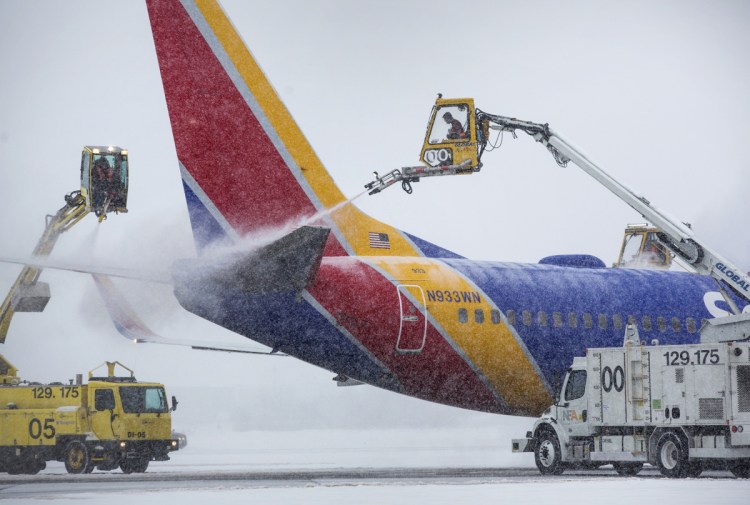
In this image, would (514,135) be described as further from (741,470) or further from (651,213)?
(741,470)

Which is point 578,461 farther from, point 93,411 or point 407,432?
point 407,432

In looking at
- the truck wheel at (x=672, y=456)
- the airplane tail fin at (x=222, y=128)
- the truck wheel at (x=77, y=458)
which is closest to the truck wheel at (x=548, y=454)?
the truck wheel at (x=672, y=456)

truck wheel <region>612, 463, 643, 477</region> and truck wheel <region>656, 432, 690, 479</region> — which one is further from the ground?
truck wheel <region>656, 432, 690, 479</region>

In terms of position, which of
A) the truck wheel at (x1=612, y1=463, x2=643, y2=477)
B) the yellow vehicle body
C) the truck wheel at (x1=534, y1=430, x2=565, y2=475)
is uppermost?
the yellow vehicle body

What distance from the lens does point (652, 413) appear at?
3159 cm

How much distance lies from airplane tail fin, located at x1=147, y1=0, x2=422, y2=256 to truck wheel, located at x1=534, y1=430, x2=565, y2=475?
883 cm

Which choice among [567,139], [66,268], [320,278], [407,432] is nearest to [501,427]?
[407,432]

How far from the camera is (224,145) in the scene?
108 feet

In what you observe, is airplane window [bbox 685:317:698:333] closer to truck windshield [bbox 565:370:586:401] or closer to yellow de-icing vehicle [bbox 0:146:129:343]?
truck windshield [bbox 565:370:586:401]

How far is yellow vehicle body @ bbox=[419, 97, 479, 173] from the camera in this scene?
37.2m

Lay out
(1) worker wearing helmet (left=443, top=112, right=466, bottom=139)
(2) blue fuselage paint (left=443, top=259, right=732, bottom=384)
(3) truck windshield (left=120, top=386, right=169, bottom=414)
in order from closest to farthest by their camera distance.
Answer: (1) worker wearing helmet (left=443, top=112, right=466, bottom=139) < (2) blue fuselage paint (left=443, top=259, right=732, bottom=384) < (3) truck windshield (left=120, top=386, right=169, bottom=414)

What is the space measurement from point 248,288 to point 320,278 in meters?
2.28

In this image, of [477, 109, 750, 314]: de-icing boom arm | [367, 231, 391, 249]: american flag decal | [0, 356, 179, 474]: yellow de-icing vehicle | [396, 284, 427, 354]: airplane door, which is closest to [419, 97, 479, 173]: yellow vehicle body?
[477, 109, 750, 314]: de-icing boom arm

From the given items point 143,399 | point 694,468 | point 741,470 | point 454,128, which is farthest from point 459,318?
point 143,399
